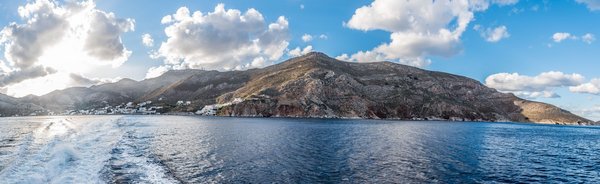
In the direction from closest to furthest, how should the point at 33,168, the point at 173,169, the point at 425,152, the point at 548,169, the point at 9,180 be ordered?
1. the point at 9,180
2. the point at 33,168
3. the point at 173,169
4. the point at 548,169
5. the point at 425,152

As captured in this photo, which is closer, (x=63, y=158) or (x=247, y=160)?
(x=63, y=158)

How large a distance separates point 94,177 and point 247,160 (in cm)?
1922

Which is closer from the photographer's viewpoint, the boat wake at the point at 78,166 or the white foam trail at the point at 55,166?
the white foam trail at the point at 55,166

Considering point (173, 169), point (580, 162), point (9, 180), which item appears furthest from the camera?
point (580, 162)

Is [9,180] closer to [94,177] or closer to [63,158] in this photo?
[94,177]

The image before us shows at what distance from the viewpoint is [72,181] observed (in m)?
34.4

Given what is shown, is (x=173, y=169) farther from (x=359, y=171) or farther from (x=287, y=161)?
(x=359, y=171)

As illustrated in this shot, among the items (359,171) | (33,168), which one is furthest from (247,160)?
(33,168)

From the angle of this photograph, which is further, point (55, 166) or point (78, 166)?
point (78, 166)

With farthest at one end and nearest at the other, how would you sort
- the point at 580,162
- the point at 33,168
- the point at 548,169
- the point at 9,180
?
the point at 580,162, the point at 548,169, the point at 33,168, the point at 9,180

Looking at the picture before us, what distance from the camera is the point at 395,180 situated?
1533 inches

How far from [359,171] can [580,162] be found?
40.1 m

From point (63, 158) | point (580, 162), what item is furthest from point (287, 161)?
point (580, 162)

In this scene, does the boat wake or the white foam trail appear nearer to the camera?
the white foam trail
